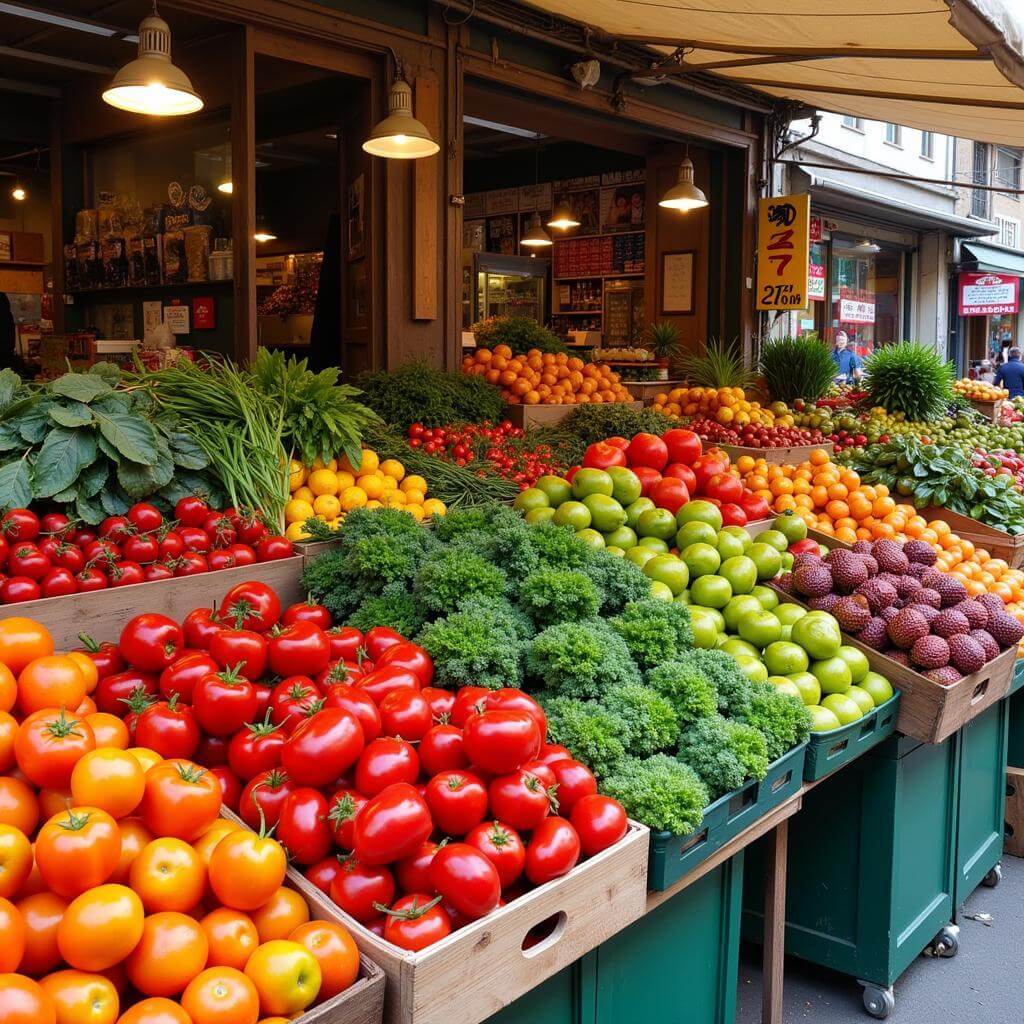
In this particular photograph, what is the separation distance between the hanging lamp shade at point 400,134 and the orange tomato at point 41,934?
4.51 m

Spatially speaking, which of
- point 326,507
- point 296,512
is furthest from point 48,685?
point 326,507

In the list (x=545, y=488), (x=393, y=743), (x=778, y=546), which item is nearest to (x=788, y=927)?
(x=778, y=546)

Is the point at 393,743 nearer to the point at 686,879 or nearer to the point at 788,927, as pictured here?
the point at 686,879

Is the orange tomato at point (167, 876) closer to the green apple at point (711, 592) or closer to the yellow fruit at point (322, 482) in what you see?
the green apple at point (711, 592)

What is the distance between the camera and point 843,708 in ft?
9.92

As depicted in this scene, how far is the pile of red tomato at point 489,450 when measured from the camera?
484cm

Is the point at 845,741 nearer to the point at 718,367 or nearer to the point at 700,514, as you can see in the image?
the point at 700,514

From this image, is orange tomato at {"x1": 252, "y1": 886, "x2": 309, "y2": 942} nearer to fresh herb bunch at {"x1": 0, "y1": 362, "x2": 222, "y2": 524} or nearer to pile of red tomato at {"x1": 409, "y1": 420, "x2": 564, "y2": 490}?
fresh herb bunch at {"x1": 0, "y1": 362, "x2": 222, "y2": 524}

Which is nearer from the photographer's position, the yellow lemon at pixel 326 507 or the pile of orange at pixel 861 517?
the yellow lemon at pixel 326 507

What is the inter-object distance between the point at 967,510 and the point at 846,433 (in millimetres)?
1587

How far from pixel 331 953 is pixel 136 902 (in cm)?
31

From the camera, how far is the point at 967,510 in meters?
5.73

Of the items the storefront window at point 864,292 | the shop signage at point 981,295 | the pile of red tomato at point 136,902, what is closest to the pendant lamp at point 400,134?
the pile of red tomato at point 136,902

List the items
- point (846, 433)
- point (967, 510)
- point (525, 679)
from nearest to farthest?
point (525, 679) → point (967, 510) → point (846, 433)
